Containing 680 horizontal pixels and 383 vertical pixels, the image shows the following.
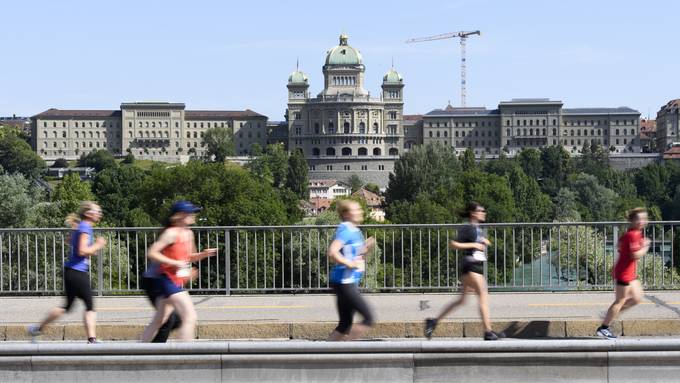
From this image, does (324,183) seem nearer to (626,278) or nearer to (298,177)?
(298,177)

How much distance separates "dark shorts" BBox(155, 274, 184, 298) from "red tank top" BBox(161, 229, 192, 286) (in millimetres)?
33

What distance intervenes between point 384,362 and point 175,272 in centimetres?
209

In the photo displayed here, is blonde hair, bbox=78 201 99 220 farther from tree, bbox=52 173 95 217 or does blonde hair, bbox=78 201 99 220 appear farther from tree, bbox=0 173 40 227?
tree, bbox=52 173 95 217

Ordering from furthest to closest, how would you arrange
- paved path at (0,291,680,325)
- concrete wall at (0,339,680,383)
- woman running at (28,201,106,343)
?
paved path at (0,291,680,325) < woman running at (28,201,106,343) < concrete wall at (0,339,680,383)

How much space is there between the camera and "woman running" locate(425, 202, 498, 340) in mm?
12779

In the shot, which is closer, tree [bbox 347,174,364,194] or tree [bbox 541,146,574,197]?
tree [bbox 541,146,574,197]

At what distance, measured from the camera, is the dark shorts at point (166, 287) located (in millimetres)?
11703

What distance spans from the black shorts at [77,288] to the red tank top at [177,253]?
1.35 metres

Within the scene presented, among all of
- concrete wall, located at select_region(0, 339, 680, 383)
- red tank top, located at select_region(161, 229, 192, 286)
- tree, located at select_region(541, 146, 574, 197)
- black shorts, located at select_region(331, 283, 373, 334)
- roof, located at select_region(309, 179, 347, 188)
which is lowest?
concrete wall, located at select_region(0, 339, 680, 383)

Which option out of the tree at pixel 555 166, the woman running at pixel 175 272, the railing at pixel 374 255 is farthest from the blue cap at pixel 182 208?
the tree at pixel 555 166

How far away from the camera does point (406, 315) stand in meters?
14.7

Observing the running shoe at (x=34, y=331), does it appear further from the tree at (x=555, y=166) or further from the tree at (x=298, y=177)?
the tree at (x=555, y=166)

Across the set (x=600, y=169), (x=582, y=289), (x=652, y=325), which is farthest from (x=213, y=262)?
(x=600, y=169)

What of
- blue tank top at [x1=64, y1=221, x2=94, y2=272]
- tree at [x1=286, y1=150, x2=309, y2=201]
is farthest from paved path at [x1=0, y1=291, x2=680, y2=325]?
tree at [x1=286, y1=150, x2=309, y2=201]
